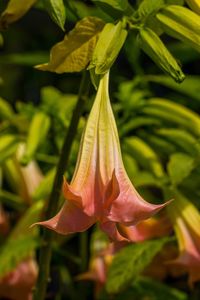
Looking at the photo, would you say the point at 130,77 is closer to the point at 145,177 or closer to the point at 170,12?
the point at 145,177

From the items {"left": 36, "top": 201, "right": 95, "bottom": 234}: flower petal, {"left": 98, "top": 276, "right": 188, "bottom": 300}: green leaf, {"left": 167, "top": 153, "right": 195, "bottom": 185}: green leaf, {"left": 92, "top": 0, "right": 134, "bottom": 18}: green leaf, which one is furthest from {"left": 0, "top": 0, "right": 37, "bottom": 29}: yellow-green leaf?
{"left": 98, "top": 276, "right": 188, "bottom": 300}: green leaf

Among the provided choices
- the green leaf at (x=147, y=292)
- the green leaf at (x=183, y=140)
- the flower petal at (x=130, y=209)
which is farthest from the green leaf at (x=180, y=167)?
the flower petal at (x=130, y=209)

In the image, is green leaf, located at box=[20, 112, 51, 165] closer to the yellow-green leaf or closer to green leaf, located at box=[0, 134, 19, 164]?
green leaf, located at box=[0, 134, 19, 164]

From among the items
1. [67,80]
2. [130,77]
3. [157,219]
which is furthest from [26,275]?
[130,77]

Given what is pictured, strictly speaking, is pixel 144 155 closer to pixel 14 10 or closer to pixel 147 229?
pixel 147 229

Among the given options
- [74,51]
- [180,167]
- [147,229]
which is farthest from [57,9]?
[147,229]

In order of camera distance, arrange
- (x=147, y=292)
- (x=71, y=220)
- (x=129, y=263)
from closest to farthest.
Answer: (x=71, y=220)
(x=129, y=263)
(x=147, y=292)
